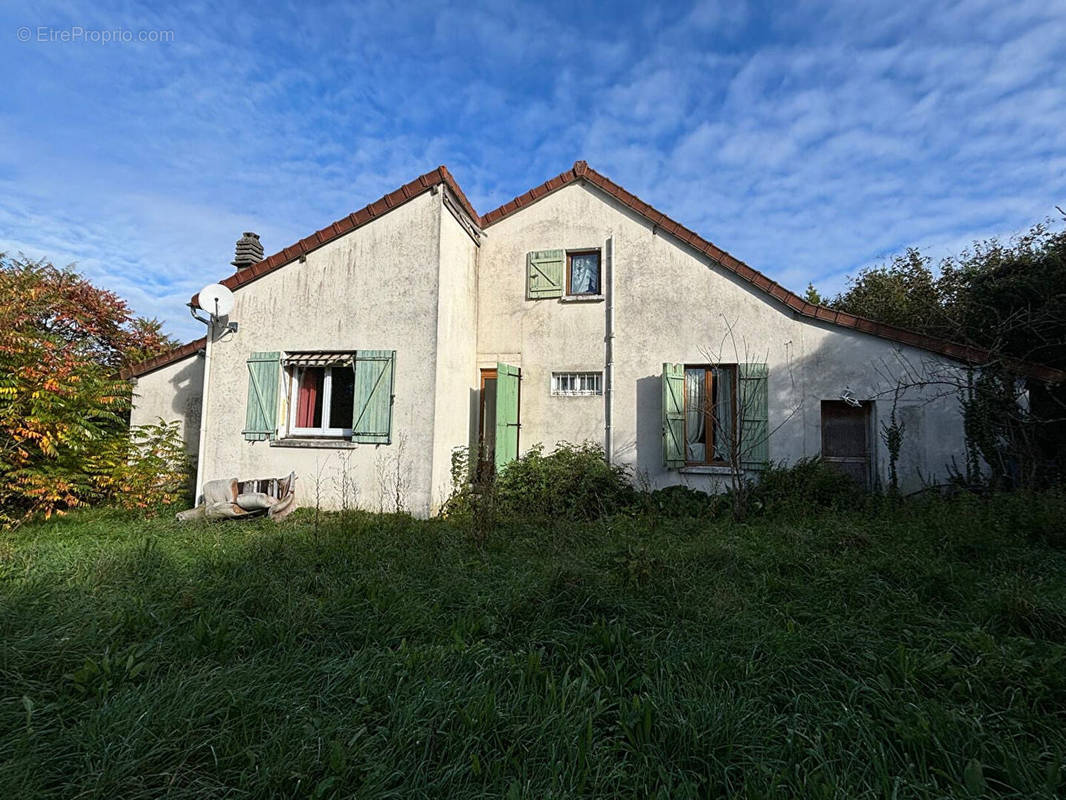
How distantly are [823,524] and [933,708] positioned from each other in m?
3.55

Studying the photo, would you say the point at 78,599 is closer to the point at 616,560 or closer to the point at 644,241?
the point at 616,560

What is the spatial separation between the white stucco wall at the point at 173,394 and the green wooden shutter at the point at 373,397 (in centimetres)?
328

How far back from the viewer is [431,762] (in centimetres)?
191

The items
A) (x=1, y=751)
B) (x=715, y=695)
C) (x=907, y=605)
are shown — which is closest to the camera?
(x=1, y=751)

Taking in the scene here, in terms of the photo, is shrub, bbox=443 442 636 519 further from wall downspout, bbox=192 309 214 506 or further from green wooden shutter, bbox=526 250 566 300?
wall downspout, bbox=192 309 214 506

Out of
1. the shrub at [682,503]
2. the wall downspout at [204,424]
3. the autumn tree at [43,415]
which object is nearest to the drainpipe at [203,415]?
the wall downspout at [204,424]

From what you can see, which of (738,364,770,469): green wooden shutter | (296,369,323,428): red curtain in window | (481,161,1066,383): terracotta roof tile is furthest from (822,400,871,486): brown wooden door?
(296,369,323,428): red curtain in window

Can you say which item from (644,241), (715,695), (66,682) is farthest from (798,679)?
(644,241)

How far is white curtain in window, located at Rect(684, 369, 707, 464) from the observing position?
7664 millimetres

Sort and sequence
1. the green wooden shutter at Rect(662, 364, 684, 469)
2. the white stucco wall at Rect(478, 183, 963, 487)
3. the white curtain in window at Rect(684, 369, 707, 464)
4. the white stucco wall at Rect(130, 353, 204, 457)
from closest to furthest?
1. the white stucco wall at Rect(478, 183, 963, 487)
2. the green wooden shutter at Rect(662, 364, 684, 469)
3. the white curtain in window at Rect(684, 369, 707, 464)
4. the white stucco wall at Rect(130, 353, 204, 457)

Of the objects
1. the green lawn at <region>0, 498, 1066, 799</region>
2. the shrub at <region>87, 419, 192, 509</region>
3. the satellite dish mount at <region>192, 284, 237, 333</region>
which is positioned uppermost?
the satellite dish mount at <region>192, 284, 237, 333</region>

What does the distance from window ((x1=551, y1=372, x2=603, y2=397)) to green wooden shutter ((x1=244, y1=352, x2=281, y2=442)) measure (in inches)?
171

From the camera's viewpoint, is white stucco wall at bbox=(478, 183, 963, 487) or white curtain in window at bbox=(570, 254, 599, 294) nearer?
white stucco wall at bbox=(478, 183, 963, 487)

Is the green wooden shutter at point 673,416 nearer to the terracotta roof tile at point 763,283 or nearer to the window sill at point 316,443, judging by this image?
the terracotta roof tile at point 763,283
